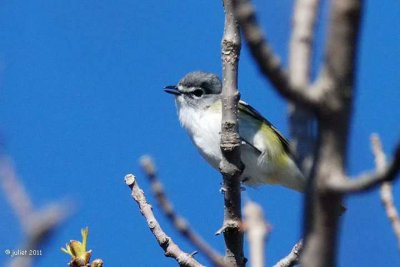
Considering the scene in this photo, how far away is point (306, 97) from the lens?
95 centimetres

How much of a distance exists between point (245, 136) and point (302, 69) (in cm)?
495

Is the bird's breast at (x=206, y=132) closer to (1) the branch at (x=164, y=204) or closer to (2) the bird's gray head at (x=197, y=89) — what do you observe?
(2) the bird's gray head at (x=197, y=89)

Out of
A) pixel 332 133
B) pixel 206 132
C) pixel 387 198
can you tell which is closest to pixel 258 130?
pixel 206 132

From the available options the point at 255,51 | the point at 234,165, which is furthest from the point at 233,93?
the point at 255,51

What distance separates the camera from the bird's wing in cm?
601

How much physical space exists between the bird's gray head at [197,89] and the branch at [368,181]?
5.18 metres

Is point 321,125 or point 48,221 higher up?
point 48,221

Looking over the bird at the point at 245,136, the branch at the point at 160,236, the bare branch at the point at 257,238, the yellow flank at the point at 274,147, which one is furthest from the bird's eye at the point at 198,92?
the bare branch at the point at 257,238

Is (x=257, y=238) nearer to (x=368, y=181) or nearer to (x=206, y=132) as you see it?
(x=368, y=181)

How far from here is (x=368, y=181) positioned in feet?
3.14

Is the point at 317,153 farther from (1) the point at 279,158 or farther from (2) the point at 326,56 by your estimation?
(1) the point at 279,158

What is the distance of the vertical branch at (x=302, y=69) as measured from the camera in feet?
3.36

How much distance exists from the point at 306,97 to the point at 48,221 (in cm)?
40

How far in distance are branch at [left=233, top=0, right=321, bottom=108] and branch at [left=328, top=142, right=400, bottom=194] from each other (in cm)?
11
